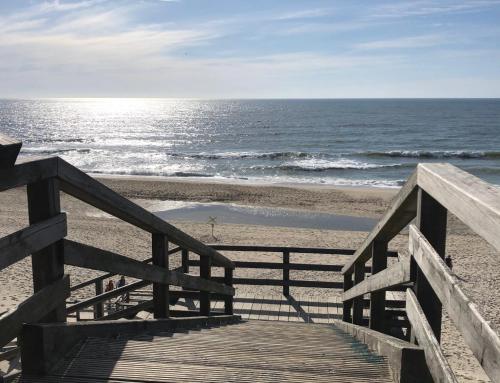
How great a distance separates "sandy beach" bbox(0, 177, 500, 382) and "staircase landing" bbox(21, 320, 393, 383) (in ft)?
2.97

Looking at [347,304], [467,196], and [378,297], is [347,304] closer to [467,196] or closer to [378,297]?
[378,297]

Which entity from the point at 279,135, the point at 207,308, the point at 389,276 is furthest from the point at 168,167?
the point at 389,276

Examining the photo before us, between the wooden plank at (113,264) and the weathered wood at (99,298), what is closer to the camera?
the wooden plank at (113,264)

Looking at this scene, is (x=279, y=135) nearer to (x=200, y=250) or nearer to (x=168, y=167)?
(x=168, y=167)

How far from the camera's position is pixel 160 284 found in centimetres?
381

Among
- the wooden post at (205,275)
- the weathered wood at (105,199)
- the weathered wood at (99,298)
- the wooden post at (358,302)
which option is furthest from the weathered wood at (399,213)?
the wooden post at (205,275)

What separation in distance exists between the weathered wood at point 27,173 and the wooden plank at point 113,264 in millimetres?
416

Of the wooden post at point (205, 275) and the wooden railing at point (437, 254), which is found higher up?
the wooden railing at point (437, 254)

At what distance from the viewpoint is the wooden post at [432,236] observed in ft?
7.10

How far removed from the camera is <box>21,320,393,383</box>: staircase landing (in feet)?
8.27

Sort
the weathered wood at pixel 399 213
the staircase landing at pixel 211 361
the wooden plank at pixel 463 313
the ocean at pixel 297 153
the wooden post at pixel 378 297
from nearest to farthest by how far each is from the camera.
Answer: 1. the wooden plank at pixel 463 313
2. the weathered wood at pixel 399 213
3. the staircase landing at pixel 211 361
4. the wooden post at pixel 378 297
5. the ocean at pixel 297 153

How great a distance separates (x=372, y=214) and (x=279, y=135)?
163 feet

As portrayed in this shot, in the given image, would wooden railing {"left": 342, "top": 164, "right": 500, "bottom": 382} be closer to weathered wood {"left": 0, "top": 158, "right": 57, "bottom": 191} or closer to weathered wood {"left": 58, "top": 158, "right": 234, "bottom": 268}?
weathered wood {"left": 58, "top": 158, "right": 234, "bottom": 268}

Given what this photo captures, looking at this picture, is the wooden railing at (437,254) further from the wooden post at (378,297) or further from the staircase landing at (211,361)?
the staircase landing at (211,361)
